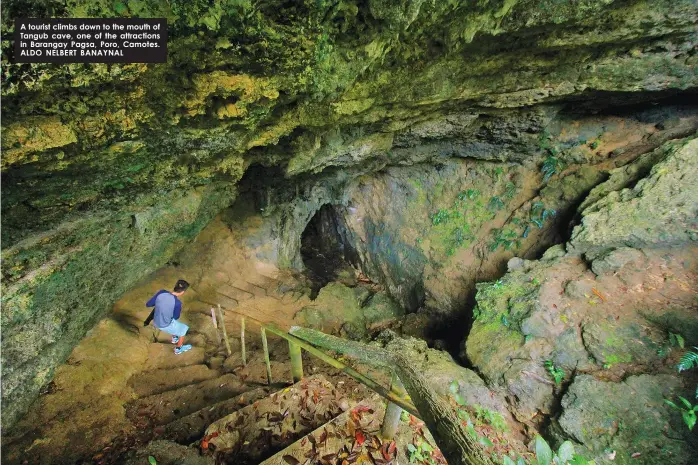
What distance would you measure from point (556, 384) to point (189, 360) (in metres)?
6.04

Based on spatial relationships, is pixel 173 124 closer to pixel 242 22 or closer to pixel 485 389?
pixel 242 22

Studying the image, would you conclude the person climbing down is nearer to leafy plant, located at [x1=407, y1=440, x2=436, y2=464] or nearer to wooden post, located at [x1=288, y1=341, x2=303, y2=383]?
wooden post, located at [x1=288, y1=341, x2=303, y2=383]

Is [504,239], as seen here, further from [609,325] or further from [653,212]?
[609,325]

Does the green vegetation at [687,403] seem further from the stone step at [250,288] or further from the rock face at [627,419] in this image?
the stone step at [250,288]

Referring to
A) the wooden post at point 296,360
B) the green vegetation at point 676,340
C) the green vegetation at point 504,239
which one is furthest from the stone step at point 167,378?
the green vegetation at point 676,340

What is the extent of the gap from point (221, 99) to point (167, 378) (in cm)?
457

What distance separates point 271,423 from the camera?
10.4 feet

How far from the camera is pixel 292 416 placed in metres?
3.29

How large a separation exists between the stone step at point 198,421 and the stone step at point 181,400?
56 centimetres

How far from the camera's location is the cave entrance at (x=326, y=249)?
33.1 feet

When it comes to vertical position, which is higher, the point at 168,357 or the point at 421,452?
the point at 421,452

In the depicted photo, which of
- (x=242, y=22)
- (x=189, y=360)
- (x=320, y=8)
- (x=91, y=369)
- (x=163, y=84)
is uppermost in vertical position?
(x=320, y=8)

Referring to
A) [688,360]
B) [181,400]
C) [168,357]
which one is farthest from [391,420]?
[168,357]

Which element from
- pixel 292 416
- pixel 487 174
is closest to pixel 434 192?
pixel 487 174
